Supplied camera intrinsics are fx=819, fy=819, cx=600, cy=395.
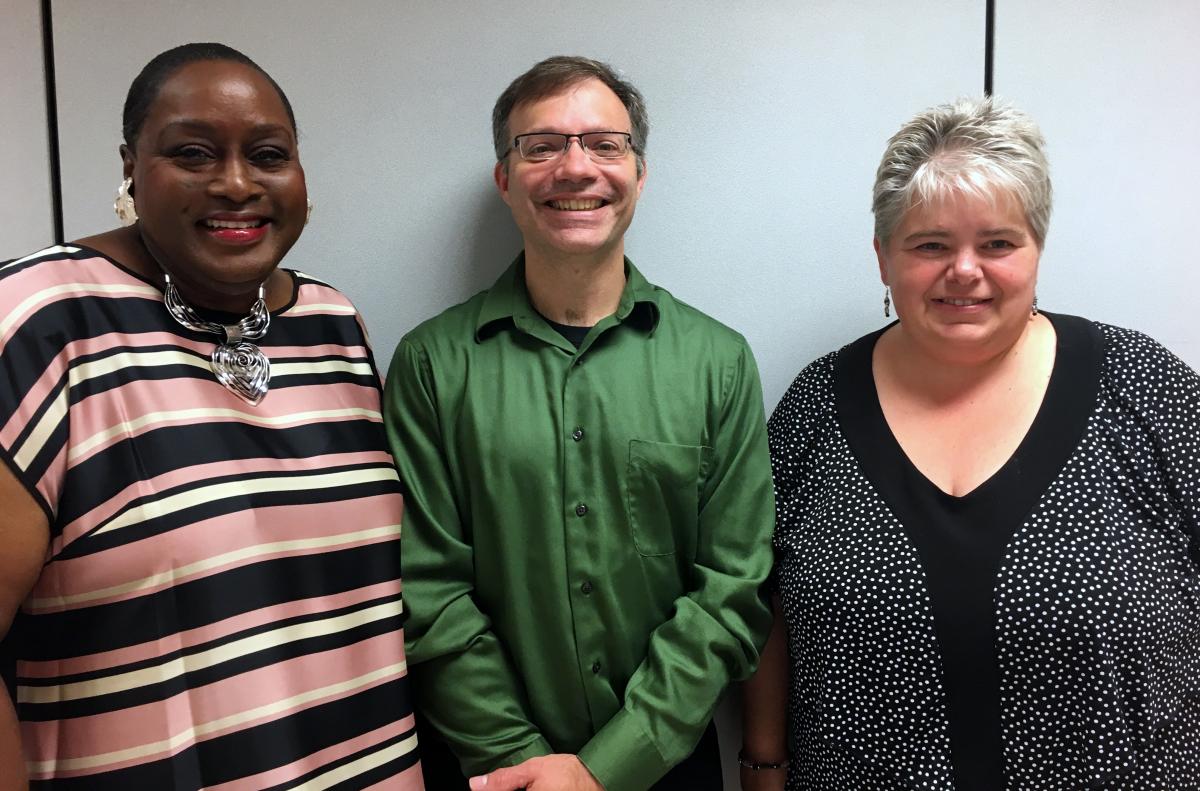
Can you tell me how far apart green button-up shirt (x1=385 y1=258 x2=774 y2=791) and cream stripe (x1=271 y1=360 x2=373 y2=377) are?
94mm

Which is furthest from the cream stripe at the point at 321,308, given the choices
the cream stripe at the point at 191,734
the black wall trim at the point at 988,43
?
the black wall trim at the point at 988,43

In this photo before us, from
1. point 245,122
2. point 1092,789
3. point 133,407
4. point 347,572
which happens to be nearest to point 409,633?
point 347,572

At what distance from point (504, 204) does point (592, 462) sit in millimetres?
704

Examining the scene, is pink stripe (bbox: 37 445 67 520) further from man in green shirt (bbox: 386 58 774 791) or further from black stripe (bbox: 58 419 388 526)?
man in green shirt (bbox: 386 58 774 791)

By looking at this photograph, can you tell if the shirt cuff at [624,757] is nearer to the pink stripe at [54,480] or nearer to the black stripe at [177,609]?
the black stripe at [177,609]

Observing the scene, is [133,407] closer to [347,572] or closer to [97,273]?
[97,273]

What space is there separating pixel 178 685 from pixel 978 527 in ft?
4.08

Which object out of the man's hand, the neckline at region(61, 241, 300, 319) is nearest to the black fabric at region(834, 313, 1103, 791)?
the man's hand

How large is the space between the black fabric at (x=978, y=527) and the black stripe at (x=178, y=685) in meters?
0.97

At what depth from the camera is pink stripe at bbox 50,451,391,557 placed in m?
1.05

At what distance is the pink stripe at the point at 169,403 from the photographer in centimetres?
108

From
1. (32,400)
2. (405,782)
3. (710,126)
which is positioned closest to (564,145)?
(710,126)

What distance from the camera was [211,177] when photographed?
117 cm

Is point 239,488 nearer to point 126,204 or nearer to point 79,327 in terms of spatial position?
point 79,327
